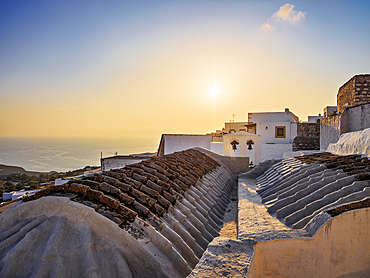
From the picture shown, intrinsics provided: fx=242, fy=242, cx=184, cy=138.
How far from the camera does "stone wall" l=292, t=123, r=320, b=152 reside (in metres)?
26.2

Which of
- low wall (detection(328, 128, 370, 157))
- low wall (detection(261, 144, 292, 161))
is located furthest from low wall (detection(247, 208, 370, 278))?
low wall (detection(261, 144, 292, 161))

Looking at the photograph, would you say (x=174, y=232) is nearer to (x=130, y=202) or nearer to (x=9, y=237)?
(x=130, y=202)

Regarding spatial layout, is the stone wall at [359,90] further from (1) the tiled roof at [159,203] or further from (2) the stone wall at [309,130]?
(2) the stone wall at [309,130]

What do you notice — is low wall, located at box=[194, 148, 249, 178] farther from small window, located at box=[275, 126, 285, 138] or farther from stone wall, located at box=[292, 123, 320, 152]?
small window, located at box=[275, 126, 285, 138]

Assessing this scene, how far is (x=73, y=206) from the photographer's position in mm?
2691

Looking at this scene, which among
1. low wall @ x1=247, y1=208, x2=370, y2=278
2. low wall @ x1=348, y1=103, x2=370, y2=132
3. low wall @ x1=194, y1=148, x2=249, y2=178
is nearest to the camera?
low wall @ x1=247, y1=208, x2=370, y2=278

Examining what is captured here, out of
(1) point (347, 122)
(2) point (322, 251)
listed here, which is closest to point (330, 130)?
(1) point (347, 122)

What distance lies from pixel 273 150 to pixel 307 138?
3836mm

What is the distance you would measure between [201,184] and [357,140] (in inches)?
Answer: 148

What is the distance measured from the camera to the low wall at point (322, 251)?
109 inches

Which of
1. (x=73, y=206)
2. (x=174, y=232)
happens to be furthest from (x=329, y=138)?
(x=73, y=206)

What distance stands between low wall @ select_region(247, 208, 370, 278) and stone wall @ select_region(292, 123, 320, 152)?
2598 cm

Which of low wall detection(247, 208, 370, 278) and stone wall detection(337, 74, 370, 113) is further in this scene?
stone wall detection(337, 74, 370, 113)

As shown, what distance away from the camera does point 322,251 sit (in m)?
2.79
